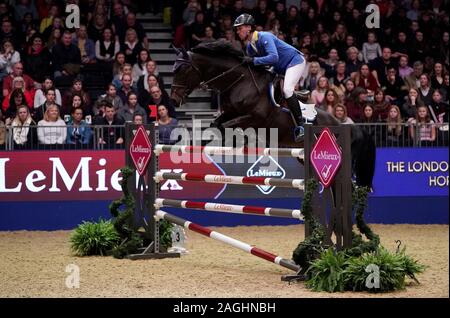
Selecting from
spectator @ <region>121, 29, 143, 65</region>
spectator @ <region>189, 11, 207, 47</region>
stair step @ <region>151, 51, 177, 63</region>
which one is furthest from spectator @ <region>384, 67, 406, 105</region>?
spectator @ <region>121, 29, 143, 65</region>

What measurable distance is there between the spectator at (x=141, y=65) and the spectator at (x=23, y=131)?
2.75 meters

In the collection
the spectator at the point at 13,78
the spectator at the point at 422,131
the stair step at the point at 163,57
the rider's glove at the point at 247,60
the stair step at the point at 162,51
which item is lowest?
the spectator at the point at 422,131

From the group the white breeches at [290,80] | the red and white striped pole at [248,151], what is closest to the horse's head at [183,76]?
the red and white striped pole at [248,151]

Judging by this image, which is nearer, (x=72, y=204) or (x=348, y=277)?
(x=348, y=277)

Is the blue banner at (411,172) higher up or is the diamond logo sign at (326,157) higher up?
the diamond logo sign at (326,157)

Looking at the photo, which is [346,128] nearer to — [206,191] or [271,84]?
[271,84]

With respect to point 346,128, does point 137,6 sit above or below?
above

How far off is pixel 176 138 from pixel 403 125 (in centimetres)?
389

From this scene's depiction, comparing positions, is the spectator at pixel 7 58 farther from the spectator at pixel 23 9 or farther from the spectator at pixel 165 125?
the spectator at pixel 165 125

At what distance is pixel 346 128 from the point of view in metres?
8.34

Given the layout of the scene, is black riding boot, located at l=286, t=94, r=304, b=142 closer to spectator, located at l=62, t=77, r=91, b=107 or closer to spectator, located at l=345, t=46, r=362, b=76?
spectator, located at l=62, t=77, r=91, b=107

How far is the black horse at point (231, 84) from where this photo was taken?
10.4m

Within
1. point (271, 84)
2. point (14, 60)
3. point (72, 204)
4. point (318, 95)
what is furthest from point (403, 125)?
point (14, 60)

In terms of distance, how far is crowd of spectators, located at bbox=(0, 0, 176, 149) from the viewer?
13531mm
